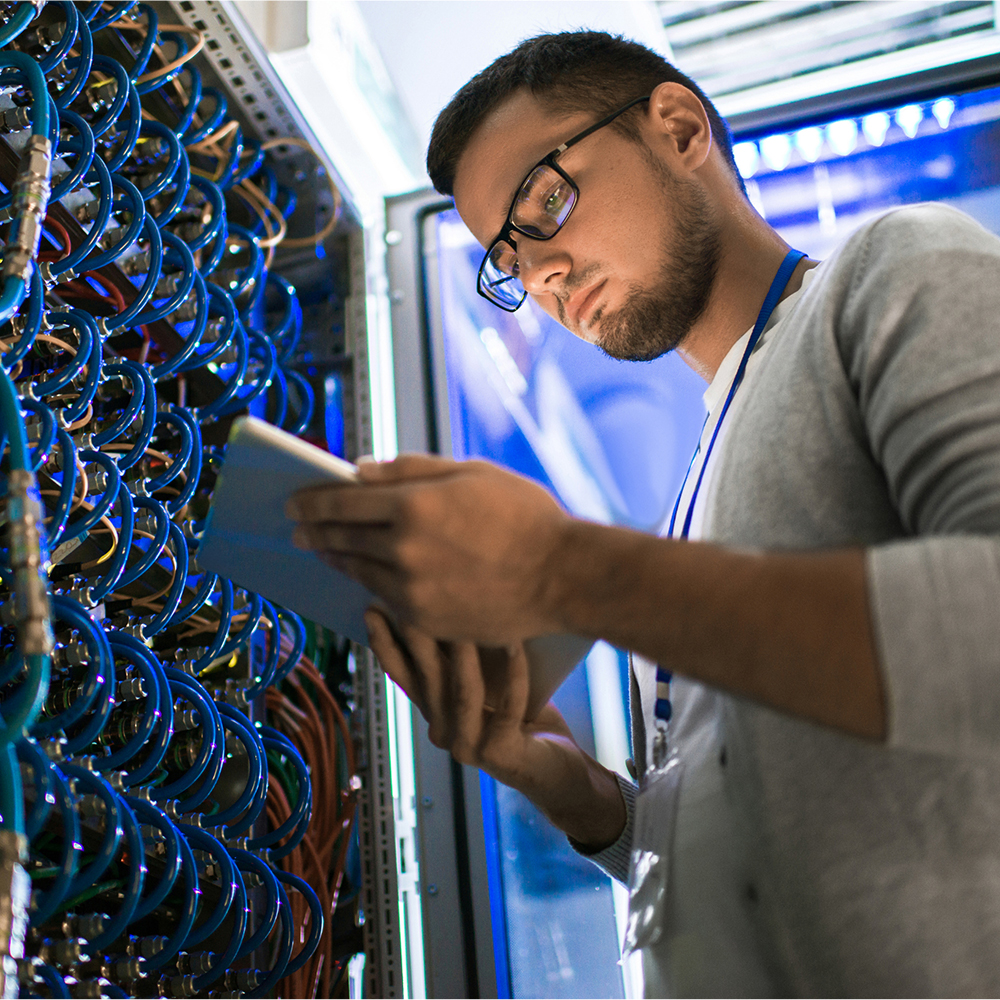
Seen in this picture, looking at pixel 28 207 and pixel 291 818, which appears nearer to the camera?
pixel 28 207

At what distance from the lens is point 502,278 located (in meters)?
1.35

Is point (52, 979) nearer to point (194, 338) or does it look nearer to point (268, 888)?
point (268, 888)

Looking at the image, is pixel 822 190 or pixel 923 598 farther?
pixel 822 190

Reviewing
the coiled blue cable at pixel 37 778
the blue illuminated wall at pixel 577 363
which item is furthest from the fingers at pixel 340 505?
the blue illuminated wall at pixel 577 363

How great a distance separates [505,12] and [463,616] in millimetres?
1397

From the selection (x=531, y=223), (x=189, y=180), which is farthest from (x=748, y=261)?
(x=189, y=180)

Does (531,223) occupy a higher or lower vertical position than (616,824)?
higher

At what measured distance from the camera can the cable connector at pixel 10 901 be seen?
579 millimetres

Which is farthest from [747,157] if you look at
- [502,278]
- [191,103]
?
[191,103]

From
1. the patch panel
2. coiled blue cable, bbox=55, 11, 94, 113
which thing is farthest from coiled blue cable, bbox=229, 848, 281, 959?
coiled blue cable, bbox=55, 11, 94, 113

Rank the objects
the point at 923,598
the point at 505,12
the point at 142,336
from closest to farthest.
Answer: the point at 923,598 → the point at 142,336 → the point at 505,12

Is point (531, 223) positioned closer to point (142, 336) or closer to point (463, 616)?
point (142, 336)

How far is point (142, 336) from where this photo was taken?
4.31ft

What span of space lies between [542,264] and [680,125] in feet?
0.96
